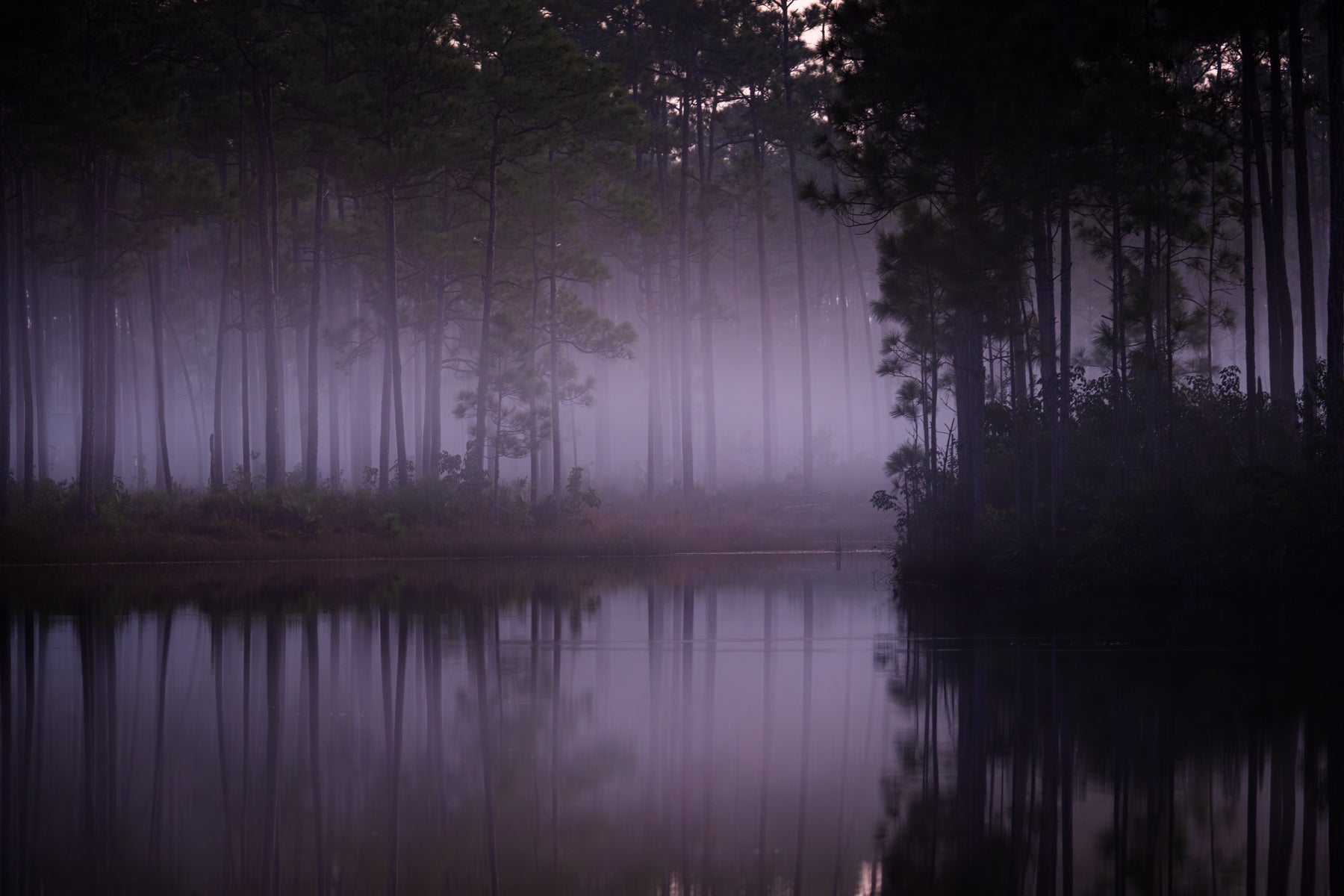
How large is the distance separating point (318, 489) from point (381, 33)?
12.9m

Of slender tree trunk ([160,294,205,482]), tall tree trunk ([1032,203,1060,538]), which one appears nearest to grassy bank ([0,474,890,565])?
tall tree trunk ([1032,203,1060,538])

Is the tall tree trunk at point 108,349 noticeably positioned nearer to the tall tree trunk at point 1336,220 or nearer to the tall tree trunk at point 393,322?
the tall tree trunk at point 393,322

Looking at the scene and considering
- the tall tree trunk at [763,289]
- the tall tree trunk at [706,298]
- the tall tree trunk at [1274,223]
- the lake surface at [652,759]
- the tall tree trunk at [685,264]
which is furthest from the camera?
the tall tree trunk at [706,298]

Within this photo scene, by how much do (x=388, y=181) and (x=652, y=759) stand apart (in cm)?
3130

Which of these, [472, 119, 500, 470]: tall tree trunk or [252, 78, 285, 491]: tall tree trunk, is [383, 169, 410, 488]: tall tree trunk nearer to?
[472, 119, 500, 470]: tall tree trunk

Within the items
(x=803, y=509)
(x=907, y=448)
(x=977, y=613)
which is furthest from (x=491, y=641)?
(x=803, y=509)

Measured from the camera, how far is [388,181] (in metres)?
38.5

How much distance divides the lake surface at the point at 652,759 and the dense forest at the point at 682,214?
9146 mm

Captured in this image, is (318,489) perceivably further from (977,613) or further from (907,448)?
(977,613)

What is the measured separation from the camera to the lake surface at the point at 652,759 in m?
7.06

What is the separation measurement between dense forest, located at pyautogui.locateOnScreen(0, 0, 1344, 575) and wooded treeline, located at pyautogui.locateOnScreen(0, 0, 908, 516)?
0.58 feet

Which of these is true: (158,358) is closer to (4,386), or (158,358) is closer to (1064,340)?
(4,386)

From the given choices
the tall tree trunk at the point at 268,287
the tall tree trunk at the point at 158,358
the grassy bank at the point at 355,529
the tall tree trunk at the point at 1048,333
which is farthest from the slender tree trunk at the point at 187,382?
the tall tree trunk at the point at 1048,333

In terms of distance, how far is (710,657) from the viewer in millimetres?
15867
